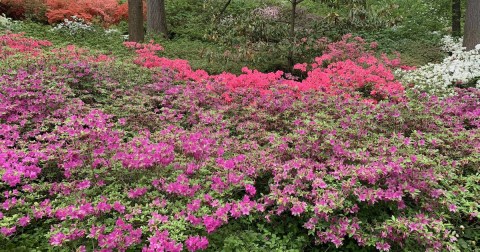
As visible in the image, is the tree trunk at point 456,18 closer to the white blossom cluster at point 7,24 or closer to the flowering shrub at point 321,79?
the flowering shrub at point 321,79

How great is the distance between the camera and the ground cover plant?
98.0 inches

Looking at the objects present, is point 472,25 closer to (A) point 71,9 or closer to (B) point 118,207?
(B) point 118,207

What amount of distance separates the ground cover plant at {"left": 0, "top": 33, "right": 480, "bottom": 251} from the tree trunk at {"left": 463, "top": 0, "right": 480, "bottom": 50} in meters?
4.93

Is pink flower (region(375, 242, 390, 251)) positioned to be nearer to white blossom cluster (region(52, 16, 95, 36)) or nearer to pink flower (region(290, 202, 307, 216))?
pink flower (region(290, 202, 307, 216))

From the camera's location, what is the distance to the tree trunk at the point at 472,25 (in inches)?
324

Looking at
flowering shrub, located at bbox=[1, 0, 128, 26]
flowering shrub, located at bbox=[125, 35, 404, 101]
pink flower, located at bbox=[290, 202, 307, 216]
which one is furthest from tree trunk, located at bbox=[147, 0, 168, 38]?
pink flower, located at bbox=[290, 202, 307, 216]

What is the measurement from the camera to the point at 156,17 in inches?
439

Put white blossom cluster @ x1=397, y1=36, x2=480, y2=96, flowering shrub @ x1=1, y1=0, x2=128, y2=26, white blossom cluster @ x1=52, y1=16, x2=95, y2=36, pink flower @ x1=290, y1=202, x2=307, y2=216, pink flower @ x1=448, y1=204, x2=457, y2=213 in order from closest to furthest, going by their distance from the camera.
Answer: pink flower @ x1=290, y1=202, x2=307, y2=216, pink flower @ x1=448, y1=204, x2=457, y2=213, white blossom cluster @ x1=397, y1=36, x2=480, y2=96, white blossom cluster @ x1=52, y1=16, x2=95, y2=36, flowering shrub @ x1=1, y1=0, x2=128, y2=26

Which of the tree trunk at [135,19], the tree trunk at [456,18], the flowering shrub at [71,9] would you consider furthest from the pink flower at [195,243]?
the tree trunk at [456,18]

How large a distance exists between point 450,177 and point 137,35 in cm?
710

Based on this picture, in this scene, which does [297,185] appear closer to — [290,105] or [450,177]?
[450,177]

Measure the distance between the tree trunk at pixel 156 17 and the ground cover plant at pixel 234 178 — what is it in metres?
7.09

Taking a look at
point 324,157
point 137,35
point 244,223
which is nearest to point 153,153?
point 244,223

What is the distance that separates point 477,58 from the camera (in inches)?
261
